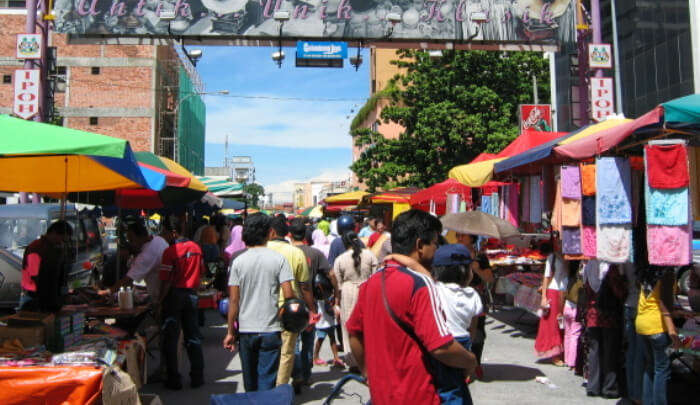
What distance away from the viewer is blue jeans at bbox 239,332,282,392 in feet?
15.5

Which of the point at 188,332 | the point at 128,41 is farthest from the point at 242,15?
the point at 188,332

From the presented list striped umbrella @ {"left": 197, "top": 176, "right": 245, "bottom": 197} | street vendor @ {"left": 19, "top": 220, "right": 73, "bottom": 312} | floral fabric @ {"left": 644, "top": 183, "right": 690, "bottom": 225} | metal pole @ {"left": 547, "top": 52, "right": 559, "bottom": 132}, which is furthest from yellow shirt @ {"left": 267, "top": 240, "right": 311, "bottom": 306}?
metal pole @ {"left": 547, "top": 52, "right": 559, "bottom": 132}

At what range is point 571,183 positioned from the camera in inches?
265

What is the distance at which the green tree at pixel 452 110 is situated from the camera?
20.0m

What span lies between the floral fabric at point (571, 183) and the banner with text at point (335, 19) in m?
8.16

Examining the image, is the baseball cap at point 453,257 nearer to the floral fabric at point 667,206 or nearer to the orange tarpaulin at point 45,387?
the floral fabric at point 667,206

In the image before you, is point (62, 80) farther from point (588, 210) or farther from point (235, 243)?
point (588, 210)

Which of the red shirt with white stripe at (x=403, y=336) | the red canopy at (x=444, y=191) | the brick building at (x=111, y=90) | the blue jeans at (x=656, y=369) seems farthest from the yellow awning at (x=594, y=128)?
the brick building at (x=111, y=90)

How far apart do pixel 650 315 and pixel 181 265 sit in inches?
186

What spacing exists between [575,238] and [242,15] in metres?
10.00

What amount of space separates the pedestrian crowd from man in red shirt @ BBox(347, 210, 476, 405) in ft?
10.3

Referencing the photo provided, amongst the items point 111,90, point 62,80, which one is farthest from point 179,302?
point 62,80

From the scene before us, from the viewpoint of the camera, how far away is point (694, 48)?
650 inches

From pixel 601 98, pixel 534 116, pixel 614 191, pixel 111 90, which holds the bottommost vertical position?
pixel 614 191
